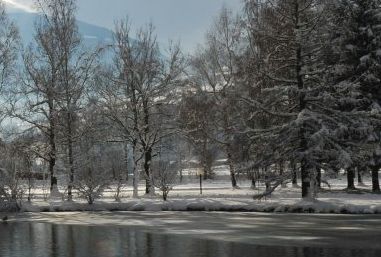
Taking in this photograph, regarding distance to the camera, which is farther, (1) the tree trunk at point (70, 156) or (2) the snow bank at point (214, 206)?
(1) the tree trunk at point (70, 156)

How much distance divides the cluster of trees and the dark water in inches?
387

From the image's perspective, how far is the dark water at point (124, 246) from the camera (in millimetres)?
13594

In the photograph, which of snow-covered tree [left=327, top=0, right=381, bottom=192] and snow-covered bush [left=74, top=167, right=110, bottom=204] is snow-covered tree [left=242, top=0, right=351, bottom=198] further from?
snow-covered bush [left=74, top=167, right=110, bottom=204]

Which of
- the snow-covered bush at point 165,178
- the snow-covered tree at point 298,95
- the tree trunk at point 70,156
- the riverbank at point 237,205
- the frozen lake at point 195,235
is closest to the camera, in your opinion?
the frozen lake at point 195,235

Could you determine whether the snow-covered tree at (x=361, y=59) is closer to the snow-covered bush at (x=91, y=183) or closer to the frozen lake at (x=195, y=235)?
the frozen lake at (x=195, y=235)

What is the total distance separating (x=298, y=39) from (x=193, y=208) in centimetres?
952

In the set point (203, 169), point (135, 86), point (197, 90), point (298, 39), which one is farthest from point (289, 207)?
point (203, 169)

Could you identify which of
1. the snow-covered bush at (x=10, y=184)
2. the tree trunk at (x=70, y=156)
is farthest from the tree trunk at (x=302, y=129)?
the snow-covered bush at (x=10, y=184)

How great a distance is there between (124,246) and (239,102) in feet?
59.2

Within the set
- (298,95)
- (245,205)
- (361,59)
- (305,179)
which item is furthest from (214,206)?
(361,59)

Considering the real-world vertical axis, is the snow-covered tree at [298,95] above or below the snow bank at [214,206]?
above

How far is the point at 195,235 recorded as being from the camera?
17234mm

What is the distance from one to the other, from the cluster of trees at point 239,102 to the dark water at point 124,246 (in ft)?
32.3

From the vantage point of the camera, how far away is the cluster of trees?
26.7 metres
